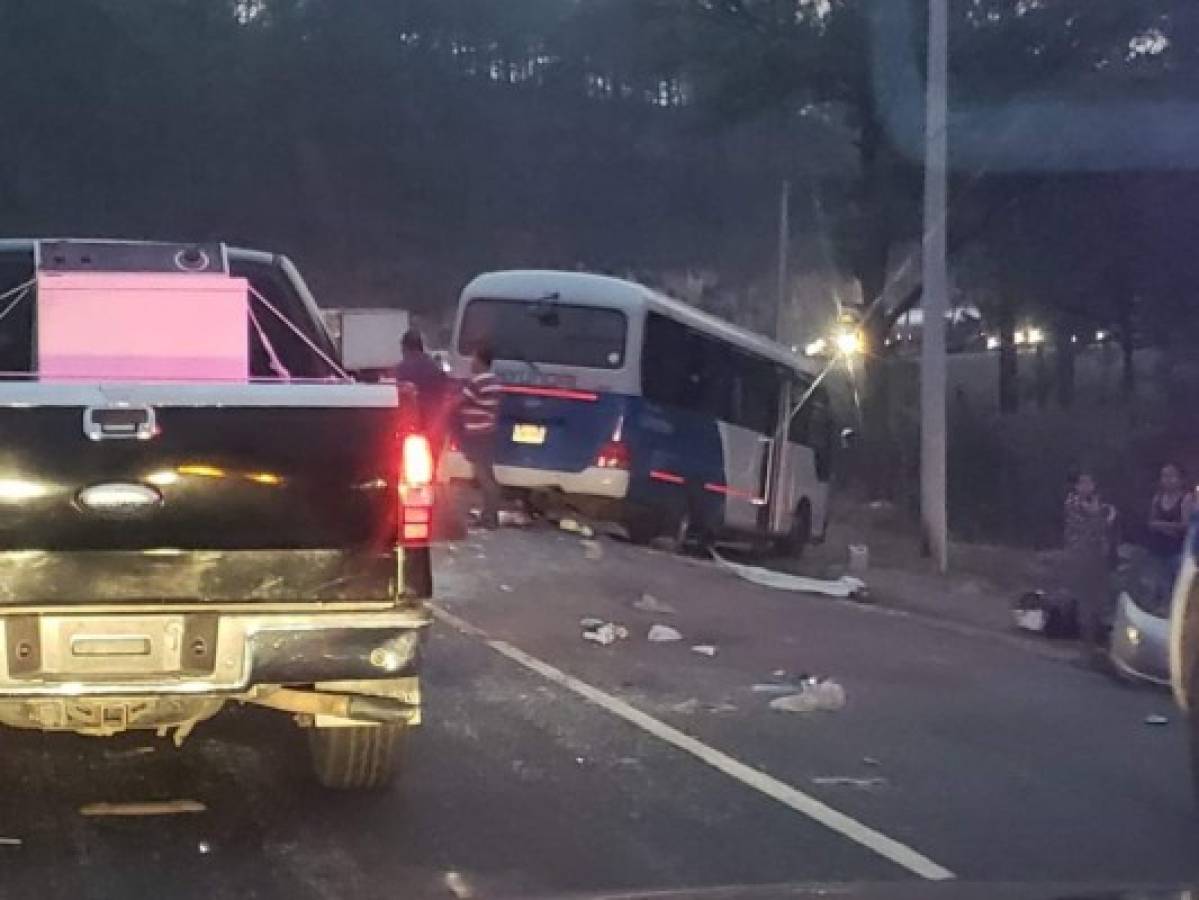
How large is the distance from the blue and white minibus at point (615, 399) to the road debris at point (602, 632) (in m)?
8.13

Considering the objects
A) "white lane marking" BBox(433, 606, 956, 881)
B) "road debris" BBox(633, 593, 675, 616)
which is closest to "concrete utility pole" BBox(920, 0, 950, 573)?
"road debris" BBox(633, 593, 675, 616)

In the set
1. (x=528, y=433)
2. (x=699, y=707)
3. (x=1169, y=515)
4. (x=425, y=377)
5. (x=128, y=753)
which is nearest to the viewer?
(x=128, y=753)

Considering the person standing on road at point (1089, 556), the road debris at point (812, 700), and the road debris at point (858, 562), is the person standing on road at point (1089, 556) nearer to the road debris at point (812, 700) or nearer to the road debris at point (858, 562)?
the road debris at point (812, 700)

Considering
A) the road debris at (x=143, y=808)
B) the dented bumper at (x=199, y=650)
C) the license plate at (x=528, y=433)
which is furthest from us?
the license plate at (x=528, y=433)

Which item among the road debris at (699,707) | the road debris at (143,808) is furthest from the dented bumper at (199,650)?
the road debris at (699,707)

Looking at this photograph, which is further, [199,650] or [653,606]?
[653,606]

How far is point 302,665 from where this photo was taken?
277 inches

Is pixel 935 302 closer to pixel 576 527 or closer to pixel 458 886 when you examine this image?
pixel 576 527

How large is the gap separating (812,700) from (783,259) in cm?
3465

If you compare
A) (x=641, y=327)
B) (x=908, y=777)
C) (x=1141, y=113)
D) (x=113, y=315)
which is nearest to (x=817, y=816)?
(x=908, y=777)

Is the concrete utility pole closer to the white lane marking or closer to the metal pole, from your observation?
the white lane marking

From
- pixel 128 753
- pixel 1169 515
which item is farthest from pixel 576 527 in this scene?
pixel 128 753

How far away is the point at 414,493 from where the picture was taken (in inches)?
282

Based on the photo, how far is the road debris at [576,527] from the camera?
898 inches
